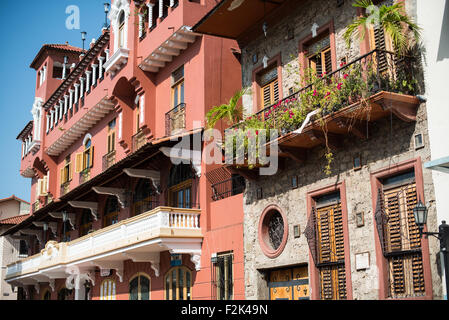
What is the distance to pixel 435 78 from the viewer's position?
1077 centimetres

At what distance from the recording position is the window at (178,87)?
20172 millimetres

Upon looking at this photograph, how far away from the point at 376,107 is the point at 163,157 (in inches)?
406

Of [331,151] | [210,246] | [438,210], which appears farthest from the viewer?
[210,246]

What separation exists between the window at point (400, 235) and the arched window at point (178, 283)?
8.38 metres

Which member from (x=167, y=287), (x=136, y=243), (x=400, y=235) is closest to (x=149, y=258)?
(x=167, y=287)

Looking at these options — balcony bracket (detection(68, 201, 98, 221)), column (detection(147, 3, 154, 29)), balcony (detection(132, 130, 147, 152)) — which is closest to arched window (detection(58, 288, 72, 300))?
balcony bracket (detection(68, 201, 98, 221))

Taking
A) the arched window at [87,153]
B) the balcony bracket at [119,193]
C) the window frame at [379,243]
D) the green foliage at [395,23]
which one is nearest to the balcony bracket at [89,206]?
the arched window at [87,153]

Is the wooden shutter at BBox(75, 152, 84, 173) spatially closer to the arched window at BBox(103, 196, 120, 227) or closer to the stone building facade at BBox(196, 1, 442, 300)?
the arched window at BBox(103, 196, 120, 227)

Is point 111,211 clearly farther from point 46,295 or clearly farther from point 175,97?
point 46,295

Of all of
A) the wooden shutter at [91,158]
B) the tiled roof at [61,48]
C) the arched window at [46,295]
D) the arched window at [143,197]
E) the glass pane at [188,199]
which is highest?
the tiled roof at [61,48]

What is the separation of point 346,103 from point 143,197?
1261 cm

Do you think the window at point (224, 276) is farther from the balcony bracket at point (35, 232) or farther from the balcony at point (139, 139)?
the balcony bracket at point (35, 232)
